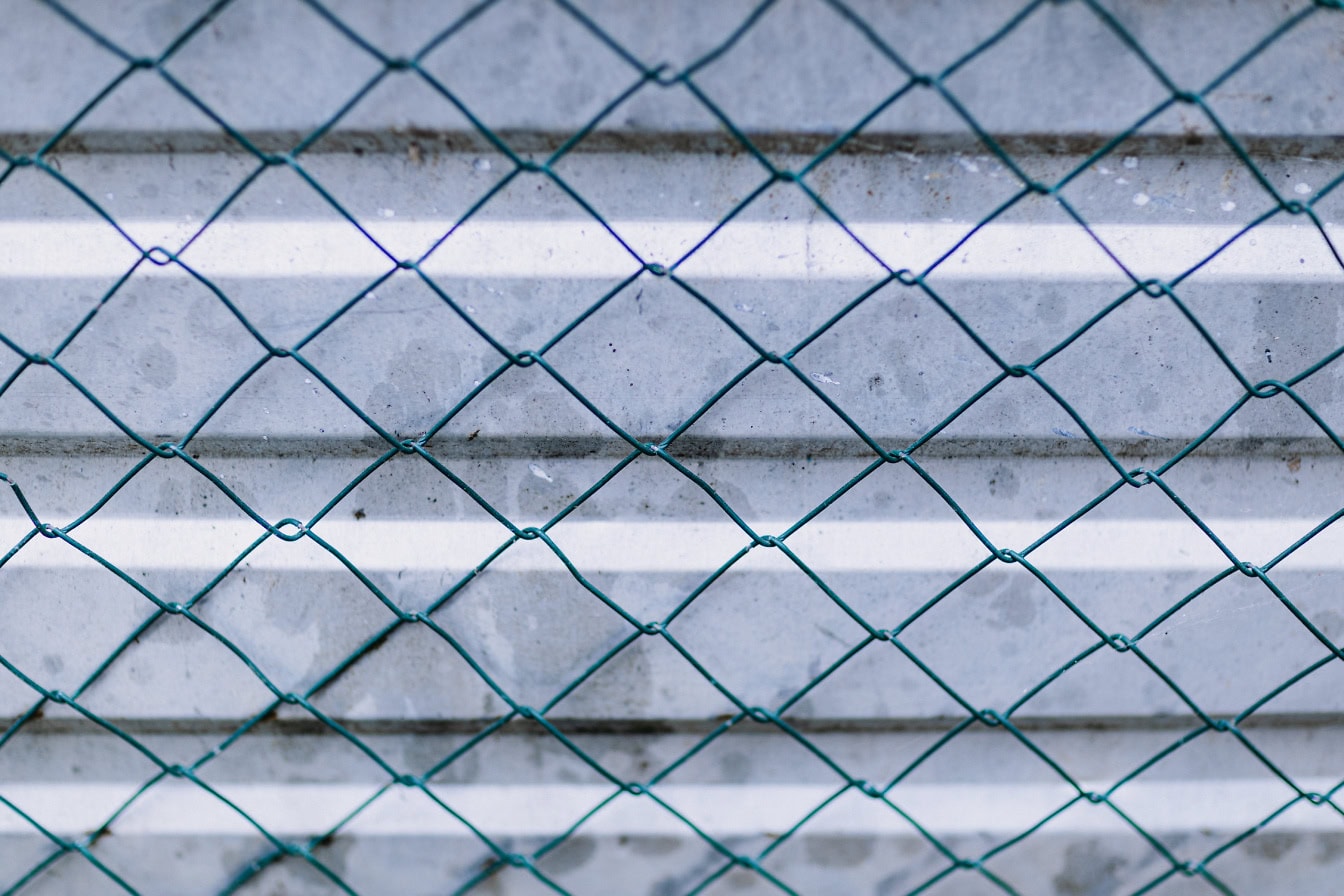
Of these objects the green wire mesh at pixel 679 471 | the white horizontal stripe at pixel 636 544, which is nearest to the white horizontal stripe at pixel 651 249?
the green wire mesh at pixel 679 471

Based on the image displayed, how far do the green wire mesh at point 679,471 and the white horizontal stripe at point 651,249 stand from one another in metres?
0.02

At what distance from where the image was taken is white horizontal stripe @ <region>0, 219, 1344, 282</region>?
0.84 metres

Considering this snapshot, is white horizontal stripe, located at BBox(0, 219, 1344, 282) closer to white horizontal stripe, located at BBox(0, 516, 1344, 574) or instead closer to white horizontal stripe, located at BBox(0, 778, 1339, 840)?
white horizontal stripe, located at BBox(0, 516, 1344, 574)

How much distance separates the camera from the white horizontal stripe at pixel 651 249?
84 cm

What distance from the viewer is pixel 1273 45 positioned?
814mm

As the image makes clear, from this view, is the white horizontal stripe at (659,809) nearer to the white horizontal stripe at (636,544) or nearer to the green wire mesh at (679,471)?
the green wire mesh at (679,471)

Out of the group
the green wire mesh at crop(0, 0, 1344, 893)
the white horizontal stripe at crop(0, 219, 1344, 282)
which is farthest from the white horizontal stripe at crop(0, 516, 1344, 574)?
the white horizontal stripe at crop(0, 219, 1344, 282)

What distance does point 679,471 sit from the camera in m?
0.90

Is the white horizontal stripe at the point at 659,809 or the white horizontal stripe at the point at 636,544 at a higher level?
the white horizontal stripe at the point at 636,544

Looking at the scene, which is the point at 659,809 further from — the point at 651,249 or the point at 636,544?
the point at 651,249

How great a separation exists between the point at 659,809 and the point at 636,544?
33 cm

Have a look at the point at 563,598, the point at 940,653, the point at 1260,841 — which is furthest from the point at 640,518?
the point at 1260,841

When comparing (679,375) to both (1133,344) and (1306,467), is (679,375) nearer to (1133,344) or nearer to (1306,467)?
(1133,344)

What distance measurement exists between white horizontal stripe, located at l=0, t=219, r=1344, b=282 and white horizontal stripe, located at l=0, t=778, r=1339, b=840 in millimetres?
583
